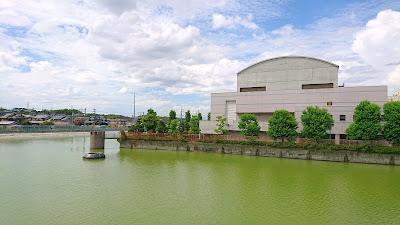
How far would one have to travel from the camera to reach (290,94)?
4719 centimetres

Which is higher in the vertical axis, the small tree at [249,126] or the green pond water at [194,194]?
the small tree at [249,126]

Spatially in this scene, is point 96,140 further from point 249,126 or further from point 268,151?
point 268,151

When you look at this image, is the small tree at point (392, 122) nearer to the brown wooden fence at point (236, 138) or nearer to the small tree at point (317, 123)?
the brown wooden fence at point (236, 138)

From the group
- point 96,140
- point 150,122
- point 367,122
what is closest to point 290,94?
point 367,122

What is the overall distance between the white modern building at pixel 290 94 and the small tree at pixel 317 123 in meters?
2.94

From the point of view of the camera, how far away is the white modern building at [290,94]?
135 feet

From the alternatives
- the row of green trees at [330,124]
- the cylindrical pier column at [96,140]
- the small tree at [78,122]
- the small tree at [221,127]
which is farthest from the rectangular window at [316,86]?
the small tree at [78,122]

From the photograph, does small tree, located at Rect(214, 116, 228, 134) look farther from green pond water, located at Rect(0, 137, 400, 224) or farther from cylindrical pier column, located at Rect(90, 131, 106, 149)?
cylindrical pier column, located at Rect(90, 131, 106, 149)

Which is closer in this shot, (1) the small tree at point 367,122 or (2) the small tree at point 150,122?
(1) the small tree at point 367,122

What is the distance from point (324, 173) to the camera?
1192 inches

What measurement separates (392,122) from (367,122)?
2.92 m

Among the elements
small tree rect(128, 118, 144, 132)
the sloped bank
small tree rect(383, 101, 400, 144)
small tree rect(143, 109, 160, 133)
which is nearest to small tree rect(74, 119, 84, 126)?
small tree rect(128, 118, 144, 132)

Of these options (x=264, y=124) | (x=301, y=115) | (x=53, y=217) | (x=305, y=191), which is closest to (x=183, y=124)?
(x=264, y=124)

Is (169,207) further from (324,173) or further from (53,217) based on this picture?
(324,173)
